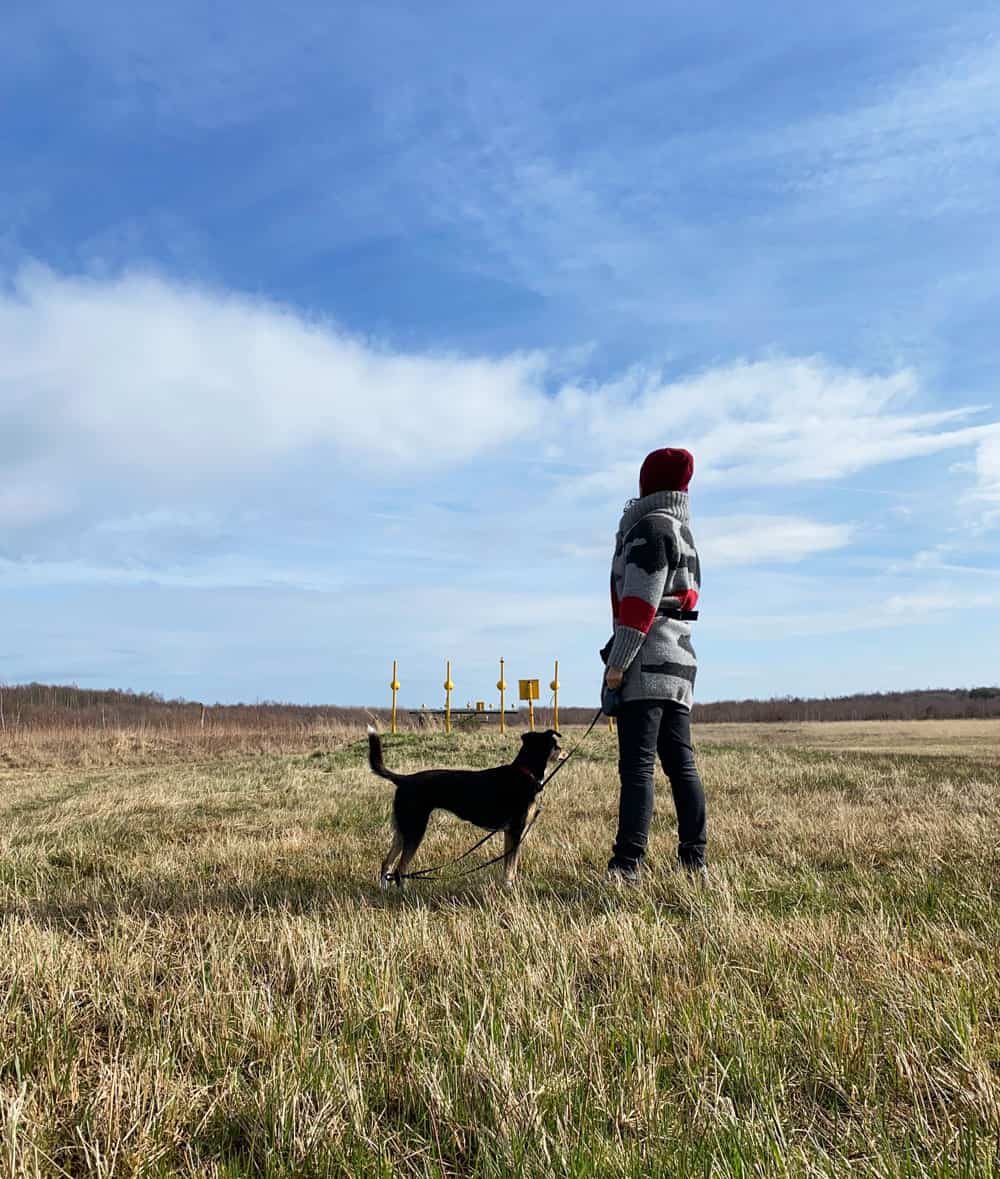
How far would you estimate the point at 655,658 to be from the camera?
Result: 4.74 meters

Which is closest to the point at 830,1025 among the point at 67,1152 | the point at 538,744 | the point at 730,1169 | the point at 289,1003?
the point at 730,1169

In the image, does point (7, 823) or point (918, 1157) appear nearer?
point (918, 1157)

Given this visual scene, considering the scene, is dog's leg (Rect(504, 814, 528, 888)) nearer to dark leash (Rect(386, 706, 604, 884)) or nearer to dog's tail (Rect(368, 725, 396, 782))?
dark leash (Rect(386, 706, 604, 884))

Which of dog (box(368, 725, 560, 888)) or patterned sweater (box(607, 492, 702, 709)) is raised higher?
patterned sweater (box(607, 492, 702, 709))

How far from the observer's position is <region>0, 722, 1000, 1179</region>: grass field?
2.02 m

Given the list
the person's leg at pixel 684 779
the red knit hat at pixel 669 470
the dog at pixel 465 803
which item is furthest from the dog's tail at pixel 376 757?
the red knit hat at pixel 669 470

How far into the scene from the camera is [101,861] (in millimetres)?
6070

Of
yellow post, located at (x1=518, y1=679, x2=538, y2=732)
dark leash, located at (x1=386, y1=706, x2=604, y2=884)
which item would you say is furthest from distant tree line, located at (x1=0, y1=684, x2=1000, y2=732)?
dark leash, located at (x1=386, y1=706, x2=604, y2=884)

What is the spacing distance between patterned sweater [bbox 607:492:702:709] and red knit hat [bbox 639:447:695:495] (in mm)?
80

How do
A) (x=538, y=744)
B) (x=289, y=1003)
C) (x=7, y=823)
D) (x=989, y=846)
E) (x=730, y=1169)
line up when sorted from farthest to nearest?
(x=7, y=823) < (x=989, y=846) < (x=538, y=744) < (x=289, y=1003) < (x=730, y=1169)

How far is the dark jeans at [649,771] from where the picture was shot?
15.5 ft

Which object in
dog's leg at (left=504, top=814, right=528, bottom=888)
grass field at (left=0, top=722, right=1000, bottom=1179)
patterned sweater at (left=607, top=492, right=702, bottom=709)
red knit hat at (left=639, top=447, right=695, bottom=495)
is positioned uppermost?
red knit hat at (left=639, top=447, right=695, bottom=495)

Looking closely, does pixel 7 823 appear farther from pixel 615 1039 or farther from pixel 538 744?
pixel 615 1039

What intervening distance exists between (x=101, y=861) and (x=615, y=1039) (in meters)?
4.83
